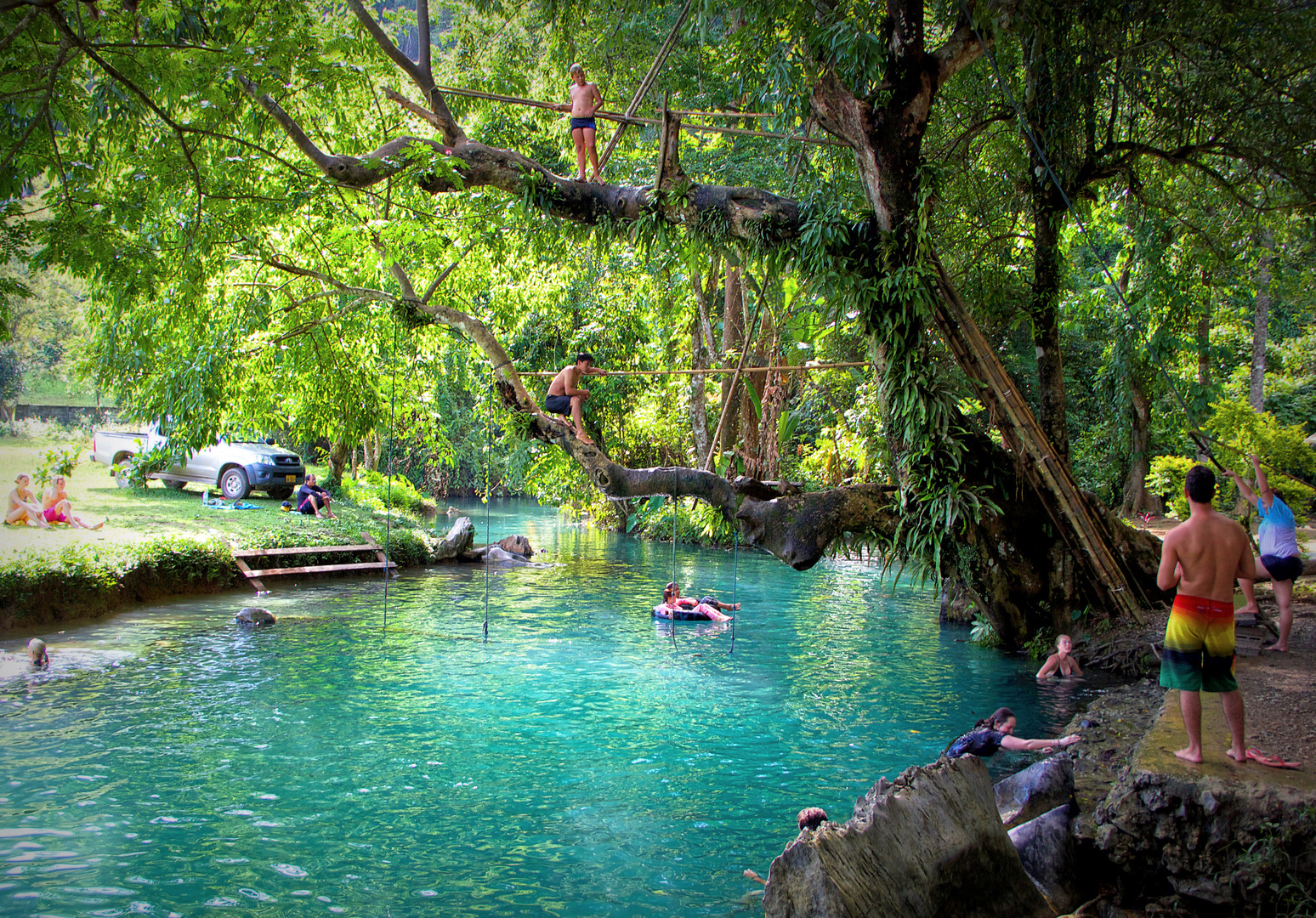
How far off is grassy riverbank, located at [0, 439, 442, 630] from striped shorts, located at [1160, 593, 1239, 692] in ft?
41.0

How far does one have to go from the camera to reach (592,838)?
6.31 m

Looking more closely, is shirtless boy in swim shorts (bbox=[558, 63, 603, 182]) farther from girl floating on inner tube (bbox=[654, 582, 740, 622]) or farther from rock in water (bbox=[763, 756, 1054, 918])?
rock in water (bbox=[763, 756, 1054, 918])

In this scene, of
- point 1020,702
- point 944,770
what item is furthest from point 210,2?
point 1020,702

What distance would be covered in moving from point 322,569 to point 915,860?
1574 centimetres

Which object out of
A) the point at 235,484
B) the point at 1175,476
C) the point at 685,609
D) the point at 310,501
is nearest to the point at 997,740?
the point at 685,609

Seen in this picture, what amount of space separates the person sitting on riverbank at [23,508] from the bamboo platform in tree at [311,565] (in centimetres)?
319

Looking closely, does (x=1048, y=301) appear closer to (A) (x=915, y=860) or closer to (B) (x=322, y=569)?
(A) (x=915, y=860)

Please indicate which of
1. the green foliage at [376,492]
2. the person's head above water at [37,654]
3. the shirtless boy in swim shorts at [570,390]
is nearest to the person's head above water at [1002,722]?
the shirtless boy in swim shorts at [570,390]

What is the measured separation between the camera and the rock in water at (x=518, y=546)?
76.5 ft

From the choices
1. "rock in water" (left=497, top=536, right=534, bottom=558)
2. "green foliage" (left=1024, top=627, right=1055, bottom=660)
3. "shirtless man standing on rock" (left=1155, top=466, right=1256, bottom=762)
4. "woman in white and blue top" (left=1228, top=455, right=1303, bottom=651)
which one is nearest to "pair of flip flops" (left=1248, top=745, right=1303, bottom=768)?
"shirtless man standing on rock" (left=1155, top=466, right=1256, bottom=762)

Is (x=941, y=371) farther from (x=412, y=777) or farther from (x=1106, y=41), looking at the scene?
(x=412, y=777)

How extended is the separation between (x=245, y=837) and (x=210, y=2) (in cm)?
643

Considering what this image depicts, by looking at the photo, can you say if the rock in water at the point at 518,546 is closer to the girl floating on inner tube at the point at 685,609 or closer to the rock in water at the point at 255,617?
the girl floating on inner tube at the point at 685,609

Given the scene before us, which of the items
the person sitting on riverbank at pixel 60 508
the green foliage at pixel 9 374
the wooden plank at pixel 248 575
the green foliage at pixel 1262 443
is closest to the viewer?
the green foliage at pixel 1262 443
